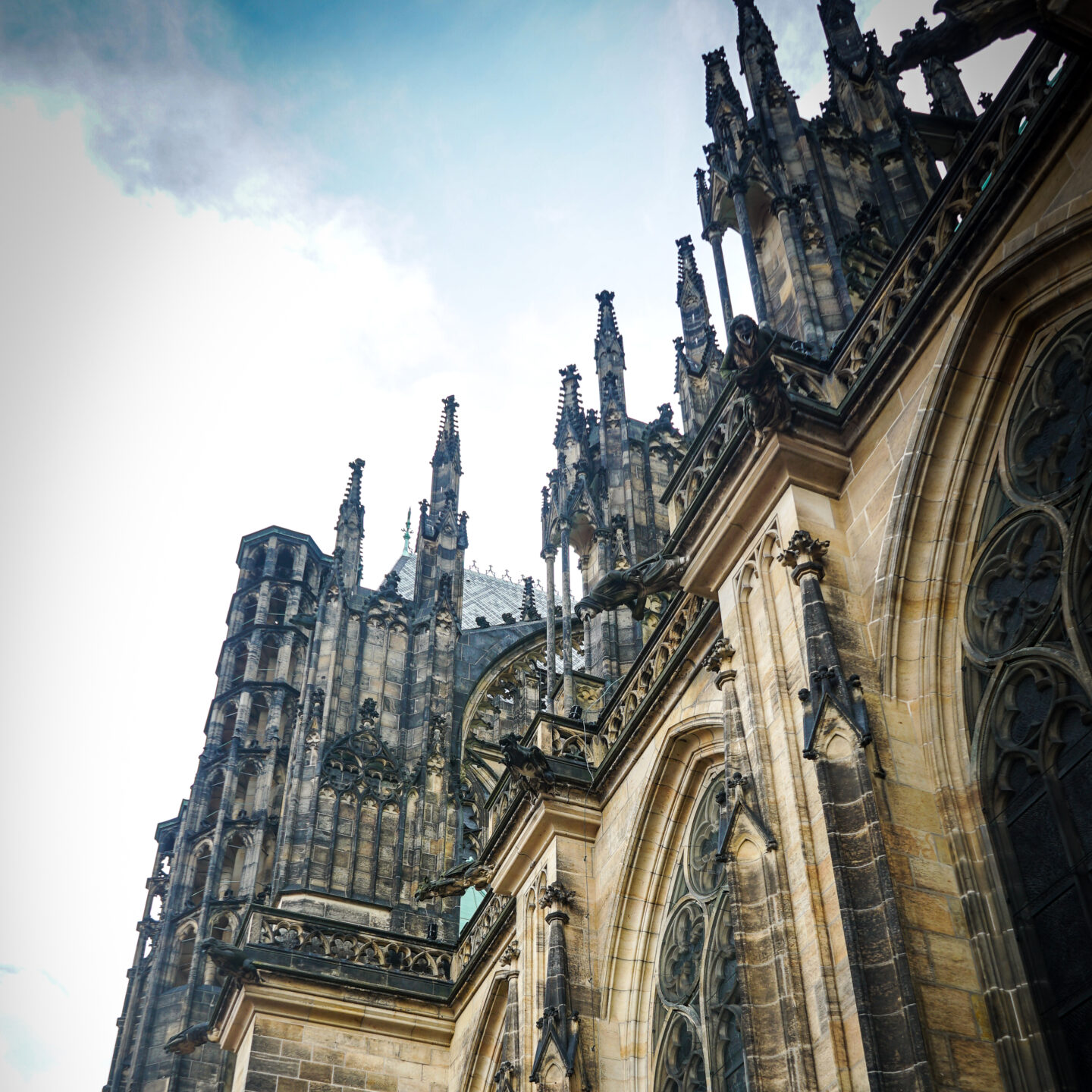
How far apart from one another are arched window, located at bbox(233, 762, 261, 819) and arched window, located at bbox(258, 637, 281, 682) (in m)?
2.63

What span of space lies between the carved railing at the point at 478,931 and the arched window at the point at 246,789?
32.6 feet

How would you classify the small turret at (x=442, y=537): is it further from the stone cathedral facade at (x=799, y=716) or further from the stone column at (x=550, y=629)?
the stone column at (x=550, y=629)

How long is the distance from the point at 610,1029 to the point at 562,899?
1333mm

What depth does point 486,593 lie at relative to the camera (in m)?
41.5

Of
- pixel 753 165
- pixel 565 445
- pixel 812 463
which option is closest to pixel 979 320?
pixel 812 463

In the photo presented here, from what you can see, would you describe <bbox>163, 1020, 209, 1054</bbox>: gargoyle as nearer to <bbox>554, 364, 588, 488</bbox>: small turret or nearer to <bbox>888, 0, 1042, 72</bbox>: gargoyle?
<bbox>554, 364, 588, 488</bbox>: small turret

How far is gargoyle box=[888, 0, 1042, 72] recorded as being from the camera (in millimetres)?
7359

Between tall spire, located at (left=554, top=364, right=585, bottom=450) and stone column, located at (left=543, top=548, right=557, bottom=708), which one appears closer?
stone column, located at (left=543, top=548, right=557, bottom=708)

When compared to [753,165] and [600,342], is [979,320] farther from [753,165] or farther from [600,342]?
[600,342]

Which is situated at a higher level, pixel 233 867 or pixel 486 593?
pixel 486 593

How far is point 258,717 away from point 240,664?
186 centimetres

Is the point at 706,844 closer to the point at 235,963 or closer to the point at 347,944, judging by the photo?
the point at 235,963

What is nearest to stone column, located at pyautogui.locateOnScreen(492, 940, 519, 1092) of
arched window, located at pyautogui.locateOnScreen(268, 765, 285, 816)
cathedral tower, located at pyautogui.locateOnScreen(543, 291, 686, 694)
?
cathedral tower, located at pyautogui.locateOnScreen(543, 291, 686, 694)

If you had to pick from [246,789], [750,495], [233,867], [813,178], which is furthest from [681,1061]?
[246,789]
